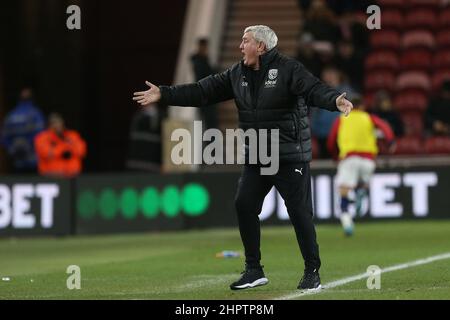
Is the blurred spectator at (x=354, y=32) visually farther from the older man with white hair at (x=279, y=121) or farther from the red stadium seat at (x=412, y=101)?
the older man with white hair at (x=279, y=121)

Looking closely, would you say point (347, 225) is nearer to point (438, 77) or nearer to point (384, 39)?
point (438, 77)

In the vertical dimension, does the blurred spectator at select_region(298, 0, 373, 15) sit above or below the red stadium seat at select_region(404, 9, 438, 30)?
above

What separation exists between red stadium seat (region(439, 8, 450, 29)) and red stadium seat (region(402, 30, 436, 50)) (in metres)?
0.40

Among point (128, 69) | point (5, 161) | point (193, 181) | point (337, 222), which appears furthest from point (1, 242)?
point (128, 69)

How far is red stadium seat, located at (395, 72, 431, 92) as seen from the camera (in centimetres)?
2522

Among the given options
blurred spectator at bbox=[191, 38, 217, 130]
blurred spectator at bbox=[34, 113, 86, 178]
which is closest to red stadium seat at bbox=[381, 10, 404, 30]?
blurred spectator at bbox=[191, 38, 217, 130]

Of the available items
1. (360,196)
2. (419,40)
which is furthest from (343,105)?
(419,40)

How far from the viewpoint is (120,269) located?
15.3 metres

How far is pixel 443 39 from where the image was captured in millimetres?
26281

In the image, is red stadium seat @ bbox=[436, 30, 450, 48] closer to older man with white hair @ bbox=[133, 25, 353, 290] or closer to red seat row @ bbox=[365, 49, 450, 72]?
red seat row @ bbox=[365, 49, 450, 72]

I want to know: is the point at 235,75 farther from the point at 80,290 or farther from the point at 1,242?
the point at 1,242

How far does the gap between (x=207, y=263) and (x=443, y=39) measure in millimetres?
11799

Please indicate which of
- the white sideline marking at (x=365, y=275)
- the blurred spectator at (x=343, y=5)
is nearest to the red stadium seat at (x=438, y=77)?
the blurred spectator at (x=343, y=5)

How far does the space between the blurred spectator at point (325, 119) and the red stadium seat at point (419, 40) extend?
311cm
